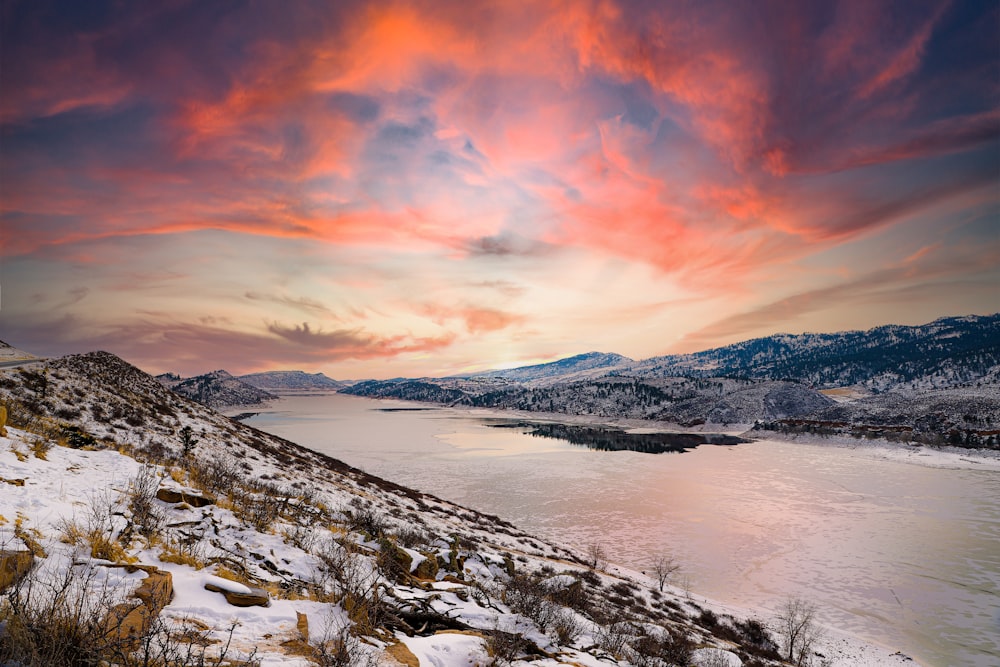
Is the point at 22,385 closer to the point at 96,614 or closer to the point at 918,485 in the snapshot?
→ the point at 96,614

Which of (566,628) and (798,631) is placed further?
(798,631)

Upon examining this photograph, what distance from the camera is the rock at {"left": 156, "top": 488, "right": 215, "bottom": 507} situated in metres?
8.89

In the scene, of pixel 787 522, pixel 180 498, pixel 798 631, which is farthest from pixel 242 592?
pixel 787 522

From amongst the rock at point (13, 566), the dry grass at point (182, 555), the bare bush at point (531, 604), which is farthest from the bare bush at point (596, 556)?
the rock at point (13, 566)

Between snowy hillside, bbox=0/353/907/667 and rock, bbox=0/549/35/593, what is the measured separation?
2 centimetres

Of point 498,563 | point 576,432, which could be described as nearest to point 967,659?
point 498,563

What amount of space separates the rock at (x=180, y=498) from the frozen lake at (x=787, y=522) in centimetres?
2606

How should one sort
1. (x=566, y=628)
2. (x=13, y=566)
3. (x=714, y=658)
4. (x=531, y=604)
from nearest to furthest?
(x=13, y=566)
(x=566, y=628)
(x=531, y=604)
(x=714, y=658)

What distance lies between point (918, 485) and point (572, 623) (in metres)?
65.4

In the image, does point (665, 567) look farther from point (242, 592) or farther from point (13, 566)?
point (13, 566)

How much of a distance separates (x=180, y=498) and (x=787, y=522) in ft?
144

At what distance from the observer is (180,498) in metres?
8.99

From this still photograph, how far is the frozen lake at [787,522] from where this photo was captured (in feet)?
71.0

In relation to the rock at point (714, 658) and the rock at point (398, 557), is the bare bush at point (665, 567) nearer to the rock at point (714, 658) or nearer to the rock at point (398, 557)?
the rock at point (714, 658)
